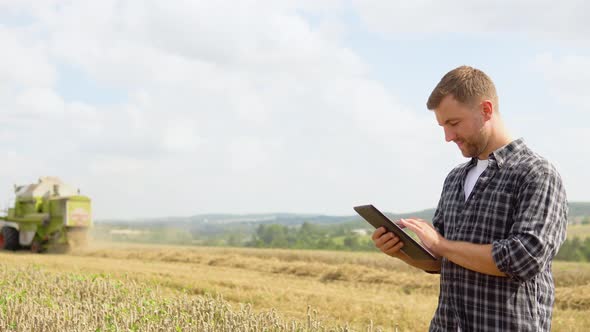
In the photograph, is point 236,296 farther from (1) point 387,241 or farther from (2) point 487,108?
(2) point 487,108

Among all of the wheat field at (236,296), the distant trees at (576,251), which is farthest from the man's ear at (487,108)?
the distant trees at (576,251)

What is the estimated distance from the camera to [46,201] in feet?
78.7

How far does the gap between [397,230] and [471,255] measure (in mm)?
405

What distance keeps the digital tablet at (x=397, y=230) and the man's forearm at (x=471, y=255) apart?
0.59 feet

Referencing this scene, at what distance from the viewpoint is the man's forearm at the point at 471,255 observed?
2875mm

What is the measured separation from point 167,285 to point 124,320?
7.24m

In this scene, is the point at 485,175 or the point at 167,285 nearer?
the point at 485,175

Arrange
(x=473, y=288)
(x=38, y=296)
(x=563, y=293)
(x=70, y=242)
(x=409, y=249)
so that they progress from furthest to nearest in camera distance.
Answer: (x=70, y=242) → (x=563, y=293) → (x=38, y=296) → (x=409, y=249) → (x=473, y=288)

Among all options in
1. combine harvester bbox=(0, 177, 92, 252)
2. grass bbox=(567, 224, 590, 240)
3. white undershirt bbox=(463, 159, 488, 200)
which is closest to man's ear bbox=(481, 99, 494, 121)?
white undershirt bbox=(463, 159, 488, 200)

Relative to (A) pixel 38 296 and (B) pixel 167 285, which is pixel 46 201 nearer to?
(B) pixel 167 285

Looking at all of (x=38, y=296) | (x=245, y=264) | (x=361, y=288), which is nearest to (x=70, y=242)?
(x=245, y=264)

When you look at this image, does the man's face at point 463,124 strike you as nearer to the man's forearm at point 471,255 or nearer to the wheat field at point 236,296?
the man's forearm at point 471,255

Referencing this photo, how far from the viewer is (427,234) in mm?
3041

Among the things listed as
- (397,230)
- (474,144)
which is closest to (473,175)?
(474,144)
